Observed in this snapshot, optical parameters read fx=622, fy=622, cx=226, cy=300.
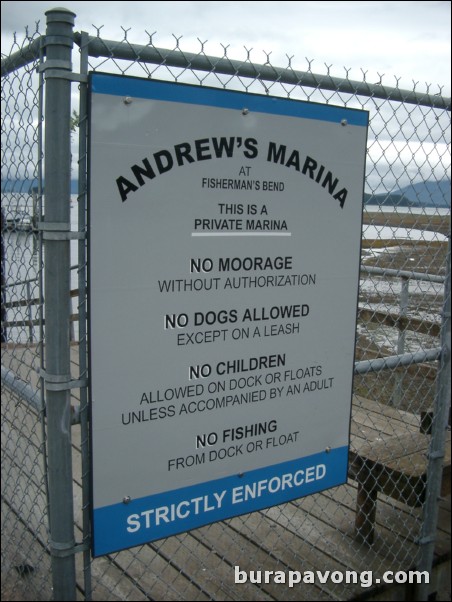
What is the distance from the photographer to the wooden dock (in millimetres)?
2865

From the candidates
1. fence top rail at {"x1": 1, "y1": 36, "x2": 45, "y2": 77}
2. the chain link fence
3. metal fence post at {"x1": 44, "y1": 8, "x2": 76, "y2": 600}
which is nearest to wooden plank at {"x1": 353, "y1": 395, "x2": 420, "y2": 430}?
the chain link fence

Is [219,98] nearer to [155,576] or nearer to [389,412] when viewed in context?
[155,576]

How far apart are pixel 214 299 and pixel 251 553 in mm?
1622

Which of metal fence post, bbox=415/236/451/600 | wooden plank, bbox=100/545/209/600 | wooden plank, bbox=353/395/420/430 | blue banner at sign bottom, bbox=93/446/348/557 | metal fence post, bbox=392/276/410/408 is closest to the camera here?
blue banner at sign bottom, bbox=93/446/348/557

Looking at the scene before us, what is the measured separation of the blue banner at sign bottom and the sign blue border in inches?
53.8

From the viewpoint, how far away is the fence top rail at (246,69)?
1.97 metres

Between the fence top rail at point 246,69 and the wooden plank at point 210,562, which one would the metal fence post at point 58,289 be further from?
the wooden plank at point 210,562

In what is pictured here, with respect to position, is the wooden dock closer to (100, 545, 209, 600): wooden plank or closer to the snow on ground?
(100, 545, 209, 600): wooden plank

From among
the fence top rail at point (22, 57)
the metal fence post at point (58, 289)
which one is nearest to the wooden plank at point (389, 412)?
the metal fence post at point (58, 289)

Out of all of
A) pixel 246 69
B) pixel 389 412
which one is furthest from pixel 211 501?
pixel 389 412

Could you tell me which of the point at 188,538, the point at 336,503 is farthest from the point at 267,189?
the point at 336,503

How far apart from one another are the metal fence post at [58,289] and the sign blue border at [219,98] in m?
0.12

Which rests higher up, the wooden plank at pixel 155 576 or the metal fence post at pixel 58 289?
the metal fence post at pixel 58 289

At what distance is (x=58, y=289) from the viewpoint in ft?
6.31
